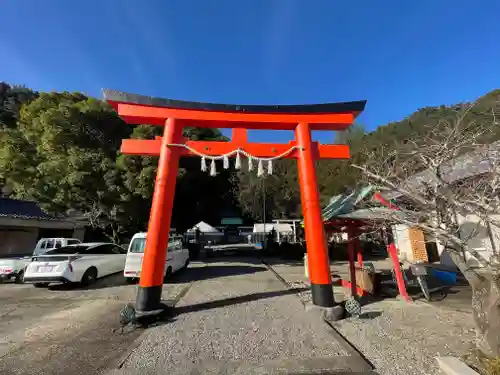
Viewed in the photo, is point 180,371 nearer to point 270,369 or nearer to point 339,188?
point 270,369

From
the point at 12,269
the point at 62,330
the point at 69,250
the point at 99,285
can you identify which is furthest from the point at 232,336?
the point at 12,269

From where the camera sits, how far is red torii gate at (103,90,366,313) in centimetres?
572

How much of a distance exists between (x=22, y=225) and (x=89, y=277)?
8.81 m

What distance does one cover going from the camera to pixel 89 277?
8938 mm

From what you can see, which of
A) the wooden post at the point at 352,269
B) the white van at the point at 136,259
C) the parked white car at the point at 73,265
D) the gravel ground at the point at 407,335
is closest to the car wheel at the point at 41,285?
the parked white car at the point at 73,265

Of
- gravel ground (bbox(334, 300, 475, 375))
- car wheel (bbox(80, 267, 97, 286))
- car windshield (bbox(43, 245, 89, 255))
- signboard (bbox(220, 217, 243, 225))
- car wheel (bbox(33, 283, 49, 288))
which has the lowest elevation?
gravel ground (bbox(334, 300, 475, 375))

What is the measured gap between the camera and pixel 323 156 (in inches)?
282

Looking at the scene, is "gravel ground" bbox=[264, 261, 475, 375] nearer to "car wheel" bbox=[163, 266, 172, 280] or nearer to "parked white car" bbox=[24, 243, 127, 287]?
"car wheel" bbox=[163, 266, 172, 280]

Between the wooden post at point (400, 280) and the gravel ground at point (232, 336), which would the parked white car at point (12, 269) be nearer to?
the gravel ground at point (232, 336)

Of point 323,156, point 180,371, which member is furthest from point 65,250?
point 323,156

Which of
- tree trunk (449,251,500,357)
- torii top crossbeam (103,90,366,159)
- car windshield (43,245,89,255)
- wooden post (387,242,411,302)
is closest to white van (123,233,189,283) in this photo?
car windshield (43,245,89,255)

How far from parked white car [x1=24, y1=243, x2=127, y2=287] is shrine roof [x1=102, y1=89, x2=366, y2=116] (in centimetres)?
551

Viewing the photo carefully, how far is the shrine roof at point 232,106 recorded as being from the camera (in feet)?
21.1

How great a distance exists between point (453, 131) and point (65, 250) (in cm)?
1152
